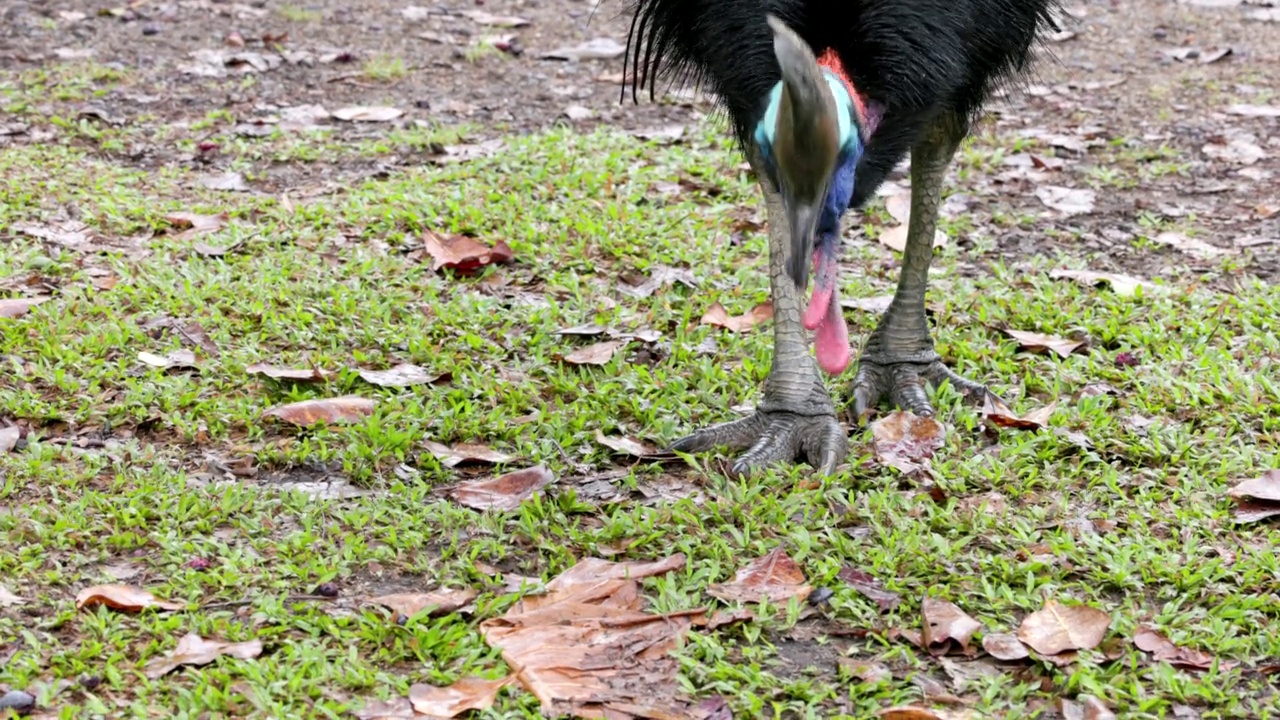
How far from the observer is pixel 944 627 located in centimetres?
300

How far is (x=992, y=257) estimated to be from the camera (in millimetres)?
5367

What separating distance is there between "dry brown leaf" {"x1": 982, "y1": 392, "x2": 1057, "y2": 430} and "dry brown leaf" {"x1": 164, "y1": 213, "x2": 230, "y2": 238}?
2912 millimetres

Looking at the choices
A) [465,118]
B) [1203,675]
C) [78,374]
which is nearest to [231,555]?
[78,374]

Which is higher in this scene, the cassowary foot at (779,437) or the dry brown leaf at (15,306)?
the cassowary foot at (779,437)

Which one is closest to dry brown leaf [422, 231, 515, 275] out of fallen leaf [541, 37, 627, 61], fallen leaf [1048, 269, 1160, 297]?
fallen leaf [1048, 269, 1160, 297]

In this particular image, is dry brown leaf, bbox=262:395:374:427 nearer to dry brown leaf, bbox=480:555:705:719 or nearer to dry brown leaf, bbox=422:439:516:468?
dry brown leaf, bbox=422:439:516:468

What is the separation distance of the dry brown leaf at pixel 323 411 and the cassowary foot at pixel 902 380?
1.38 m

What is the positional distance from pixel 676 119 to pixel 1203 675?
4534 millimetres

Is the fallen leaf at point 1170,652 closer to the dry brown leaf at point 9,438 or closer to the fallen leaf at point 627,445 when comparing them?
the fallen leaf at point 627,445

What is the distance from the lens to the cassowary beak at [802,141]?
2.94 metres

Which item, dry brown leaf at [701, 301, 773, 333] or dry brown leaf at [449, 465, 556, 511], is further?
dry brown leaf at [701, 301, 773, 333]

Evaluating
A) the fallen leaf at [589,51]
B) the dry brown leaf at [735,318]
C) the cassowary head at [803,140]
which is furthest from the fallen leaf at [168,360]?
the fallen leaf at [589,51]

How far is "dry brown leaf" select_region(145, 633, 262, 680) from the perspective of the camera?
2.84 meters

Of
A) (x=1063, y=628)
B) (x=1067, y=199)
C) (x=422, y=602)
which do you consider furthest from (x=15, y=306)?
(x=1067, y=199)
